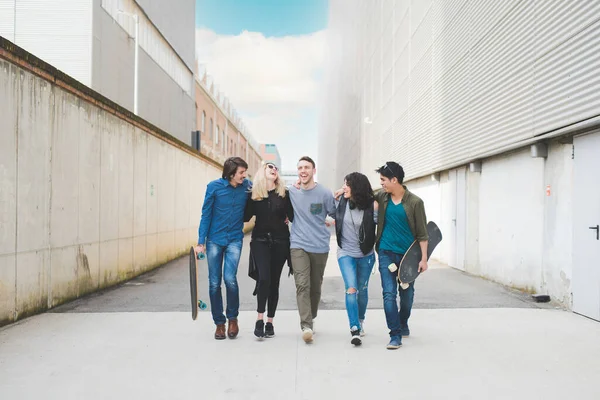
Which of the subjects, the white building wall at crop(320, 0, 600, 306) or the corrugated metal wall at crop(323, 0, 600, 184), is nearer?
the corrugated metal wall at crop(323, 0, 600, 184)

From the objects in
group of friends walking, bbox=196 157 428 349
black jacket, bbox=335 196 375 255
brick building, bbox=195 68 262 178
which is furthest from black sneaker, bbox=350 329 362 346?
brick building, bbox=195 68 262 178

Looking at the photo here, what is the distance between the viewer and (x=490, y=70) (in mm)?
10125

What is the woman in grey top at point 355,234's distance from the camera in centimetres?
523

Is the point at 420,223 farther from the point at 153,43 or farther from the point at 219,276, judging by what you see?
the point at 153,43

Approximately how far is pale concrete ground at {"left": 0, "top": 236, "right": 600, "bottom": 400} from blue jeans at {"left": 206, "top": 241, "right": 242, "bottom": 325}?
297mm

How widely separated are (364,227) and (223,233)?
58.0 inches

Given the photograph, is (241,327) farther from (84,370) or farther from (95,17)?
(95,17)

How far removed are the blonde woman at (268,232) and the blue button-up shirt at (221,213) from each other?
198 millimetres

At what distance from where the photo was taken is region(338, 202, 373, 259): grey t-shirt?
17.2 feet

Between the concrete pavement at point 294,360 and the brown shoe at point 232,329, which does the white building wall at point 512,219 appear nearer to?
the concrete pavement at point 294,360

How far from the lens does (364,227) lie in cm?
524

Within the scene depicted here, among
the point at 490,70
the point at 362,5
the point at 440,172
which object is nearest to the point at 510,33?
the point at 490,70

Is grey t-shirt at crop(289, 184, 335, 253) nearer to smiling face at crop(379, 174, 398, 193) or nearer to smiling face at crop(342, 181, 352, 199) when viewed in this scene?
smiling face at crop(342, 181, 352, 199)

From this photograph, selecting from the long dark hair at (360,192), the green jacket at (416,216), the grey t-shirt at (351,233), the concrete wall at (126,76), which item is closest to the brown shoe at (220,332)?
the grey t-shirt at (351,233)
